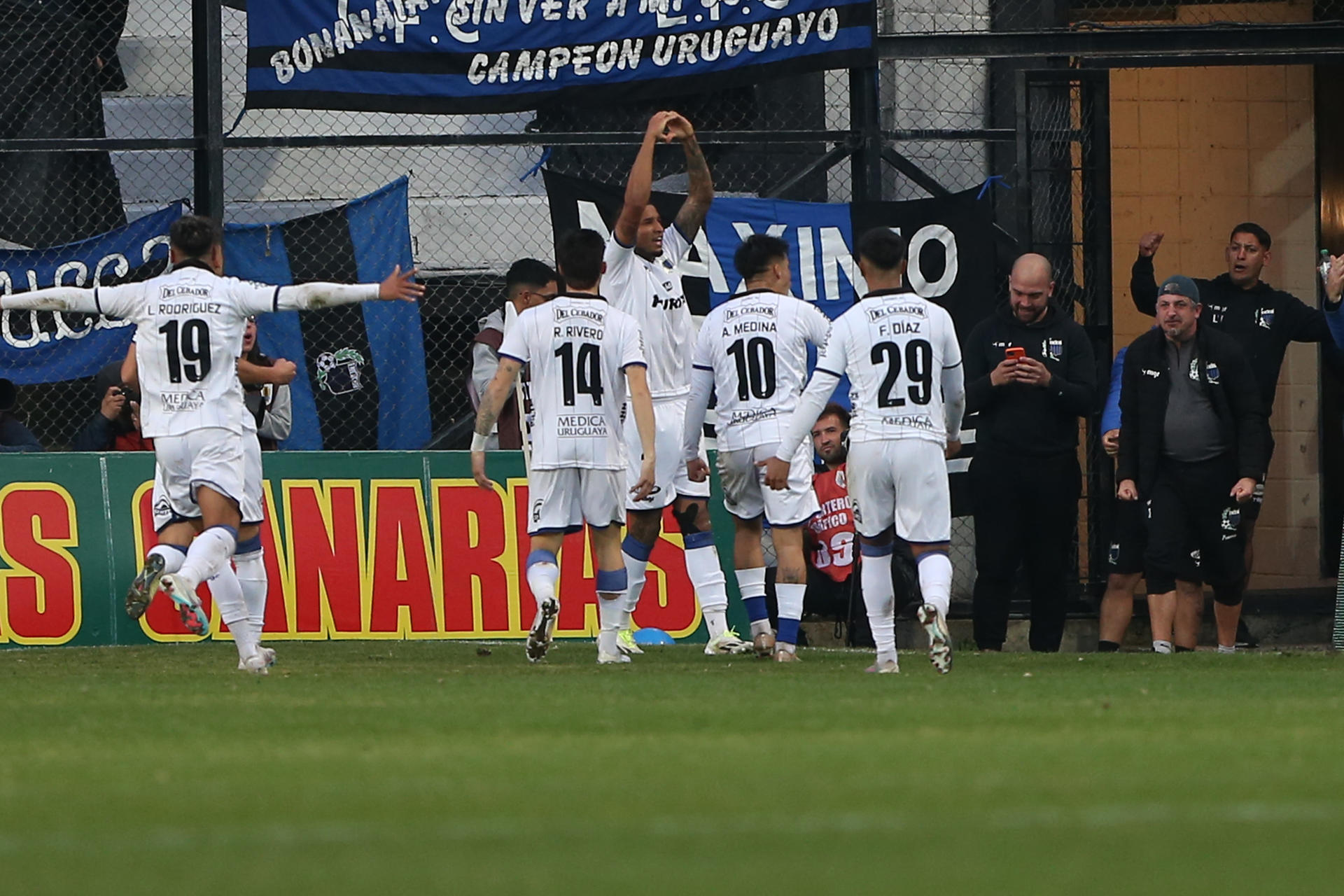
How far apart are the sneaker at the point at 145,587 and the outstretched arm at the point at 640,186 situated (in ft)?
9.92

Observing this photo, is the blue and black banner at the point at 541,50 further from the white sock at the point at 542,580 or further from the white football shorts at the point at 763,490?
the white sock at the point at 542,580

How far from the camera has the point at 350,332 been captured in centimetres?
1446

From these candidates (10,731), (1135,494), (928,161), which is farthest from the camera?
(928,161)

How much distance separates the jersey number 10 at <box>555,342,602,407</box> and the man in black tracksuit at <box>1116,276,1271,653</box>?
133 inches

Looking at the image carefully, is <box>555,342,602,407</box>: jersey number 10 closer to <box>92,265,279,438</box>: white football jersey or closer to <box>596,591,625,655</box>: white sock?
<box>596,591,625,655</box>: white sock

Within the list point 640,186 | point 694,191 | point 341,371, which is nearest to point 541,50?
point 341,371

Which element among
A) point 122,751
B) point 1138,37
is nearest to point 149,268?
point 1138,37

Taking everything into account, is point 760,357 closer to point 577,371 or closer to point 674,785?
point 577,371

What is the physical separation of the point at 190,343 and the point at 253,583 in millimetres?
1255

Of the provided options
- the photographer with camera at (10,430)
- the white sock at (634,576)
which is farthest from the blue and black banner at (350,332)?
the white sock at (634,576)

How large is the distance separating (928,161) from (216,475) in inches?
286

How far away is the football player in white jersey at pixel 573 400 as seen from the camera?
35.7 ft

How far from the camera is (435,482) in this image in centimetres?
1395

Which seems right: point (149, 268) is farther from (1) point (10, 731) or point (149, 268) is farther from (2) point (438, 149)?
(1) point (10, 731)
